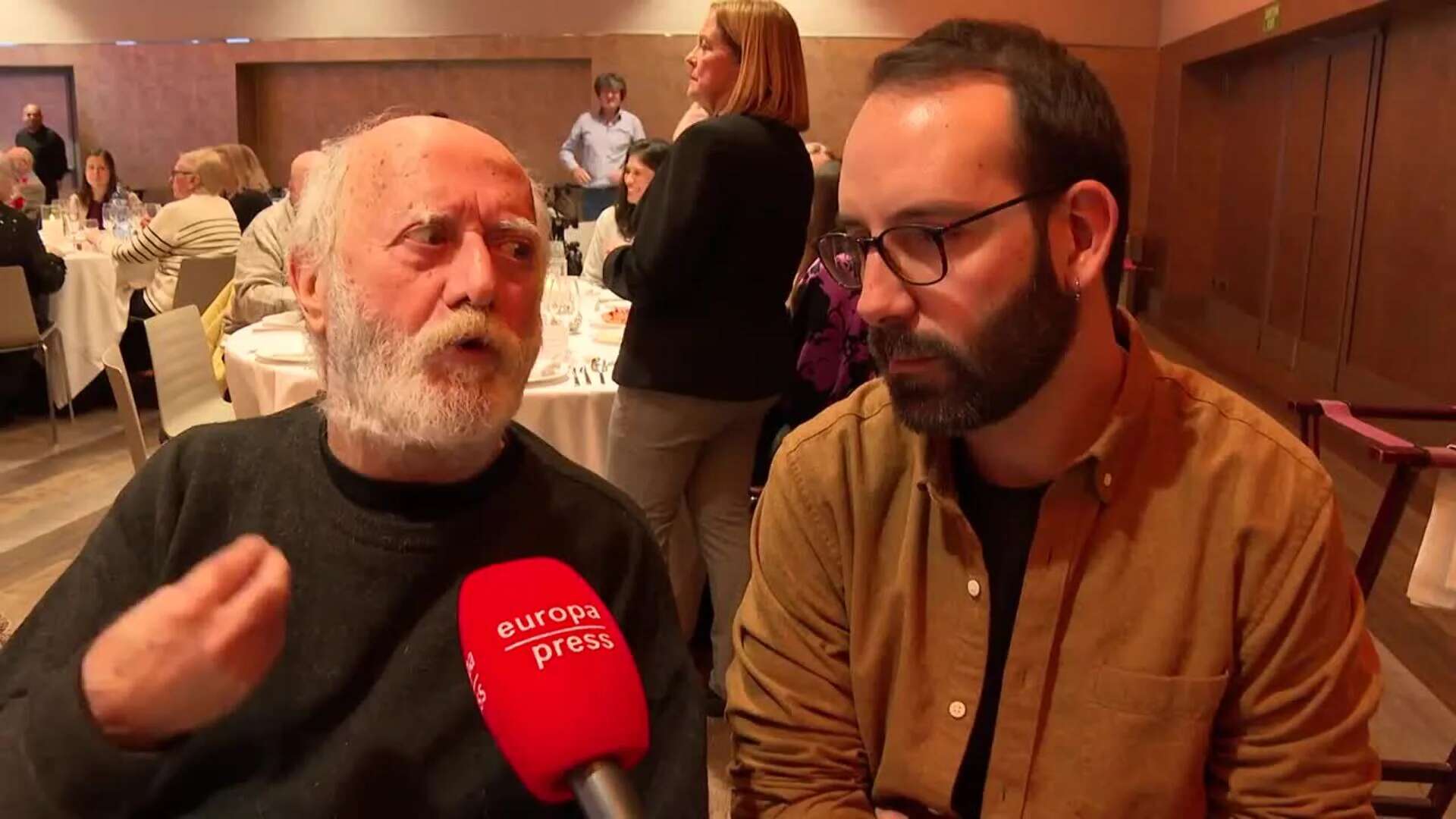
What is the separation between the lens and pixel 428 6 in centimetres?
1074

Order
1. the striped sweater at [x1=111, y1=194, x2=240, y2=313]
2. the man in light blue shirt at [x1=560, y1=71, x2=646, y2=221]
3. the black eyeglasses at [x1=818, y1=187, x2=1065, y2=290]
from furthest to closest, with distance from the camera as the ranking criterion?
1. the man in light blue shirt at [x1=560, y1=71, x2=646, y2=221]
2. the striped sweater at [x1=111, y1=194, x2=240, y2=313]
3. the black eyeglasses at [x1=818, y1=187, x2=1065, y2=290]

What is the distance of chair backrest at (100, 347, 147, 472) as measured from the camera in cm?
333

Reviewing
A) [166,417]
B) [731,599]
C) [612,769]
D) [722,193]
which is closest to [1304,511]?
[612,769]

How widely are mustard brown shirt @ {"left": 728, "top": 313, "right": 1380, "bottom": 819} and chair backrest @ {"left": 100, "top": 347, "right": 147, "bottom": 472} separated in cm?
258

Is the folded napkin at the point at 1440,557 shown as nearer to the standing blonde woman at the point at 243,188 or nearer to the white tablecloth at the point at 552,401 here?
the white tablecloth at the point at 552,401

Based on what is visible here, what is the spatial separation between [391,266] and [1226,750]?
3.30 ft

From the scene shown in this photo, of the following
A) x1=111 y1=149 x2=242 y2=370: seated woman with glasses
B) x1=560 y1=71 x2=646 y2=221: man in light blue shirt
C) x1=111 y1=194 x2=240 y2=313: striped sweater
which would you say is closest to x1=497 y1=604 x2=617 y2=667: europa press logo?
x1=111 y1=149 x2=242 y2=370: seated woman with glasses

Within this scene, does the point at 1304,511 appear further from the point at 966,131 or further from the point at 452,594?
the point at 452,594

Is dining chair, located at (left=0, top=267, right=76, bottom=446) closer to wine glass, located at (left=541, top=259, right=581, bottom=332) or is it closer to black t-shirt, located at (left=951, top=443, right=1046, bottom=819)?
wine glass, located at (left=541, top=259, right=581, bottom=332)

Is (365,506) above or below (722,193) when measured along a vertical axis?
below

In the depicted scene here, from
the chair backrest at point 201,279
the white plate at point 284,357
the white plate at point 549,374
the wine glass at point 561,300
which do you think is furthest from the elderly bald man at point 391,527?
the chair backrest at point 201,279

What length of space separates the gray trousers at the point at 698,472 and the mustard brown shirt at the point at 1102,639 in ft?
4.48

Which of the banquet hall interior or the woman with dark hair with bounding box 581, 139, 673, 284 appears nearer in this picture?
the banquet hall interior

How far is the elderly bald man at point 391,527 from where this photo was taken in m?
1.21
